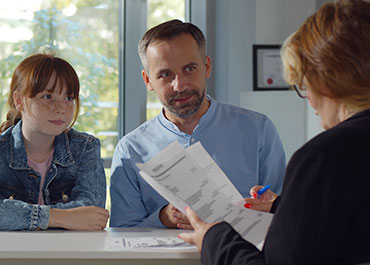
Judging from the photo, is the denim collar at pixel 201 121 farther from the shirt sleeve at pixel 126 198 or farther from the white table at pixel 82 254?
the white table at pixel 82 254

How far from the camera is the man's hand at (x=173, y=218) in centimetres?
172

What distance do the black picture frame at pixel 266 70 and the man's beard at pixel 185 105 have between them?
122 centimetres

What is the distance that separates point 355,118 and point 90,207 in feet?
3.39

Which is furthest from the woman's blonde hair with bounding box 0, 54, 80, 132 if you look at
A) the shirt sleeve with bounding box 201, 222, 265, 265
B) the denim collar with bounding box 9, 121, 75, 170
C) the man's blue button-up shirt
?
the shirt sleeve with bounding box 201, 222, 265, 265

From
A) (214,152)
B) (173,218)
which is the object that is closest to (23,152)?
(173,218)

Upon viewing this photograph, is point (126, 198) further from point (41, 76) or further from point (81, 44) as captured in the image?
point (81, 44)

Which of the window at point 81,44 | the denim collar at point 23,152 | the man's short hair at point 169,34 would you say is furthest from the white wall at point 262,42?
the denim collar at point 23,152

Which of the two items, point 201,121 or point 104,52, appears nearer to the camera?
point 201,121

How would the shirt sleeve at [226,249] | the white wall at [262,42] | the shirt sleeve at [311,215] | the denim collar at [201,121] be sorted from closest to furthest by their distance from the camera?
the shirt sleeve at [311,215] < the shirt sleeve at [226,249] < the denim collar at [201,121] < the white wall at [262,42]

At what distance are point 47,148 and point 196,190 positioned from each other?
2.93 feet

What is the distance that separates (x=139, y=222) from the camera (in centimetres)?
198

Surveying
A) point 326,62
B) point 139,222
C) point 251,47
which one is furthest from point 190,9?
point 326,62

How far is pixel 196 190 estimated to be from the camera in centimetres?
132

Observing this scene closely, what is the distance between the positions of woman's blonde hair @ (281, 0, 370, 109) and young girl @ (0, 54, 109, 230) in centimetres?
109
